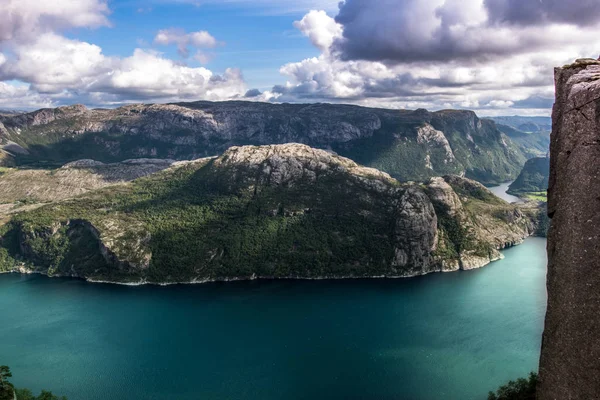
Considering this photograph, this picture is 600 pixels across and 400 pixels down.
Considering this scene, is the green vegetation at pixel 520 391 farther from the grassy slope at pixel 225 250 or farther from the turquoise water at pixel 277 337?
the grassy slope at pixel 225 250

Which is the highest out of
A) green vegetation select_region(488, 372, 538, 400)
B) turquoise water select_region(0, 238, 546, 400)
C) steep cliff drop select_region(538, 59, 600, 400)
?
steep cliff drop select_region(538, 59, 600, 400)

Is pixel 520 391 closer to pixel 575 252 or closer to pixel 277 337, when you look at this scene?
pixel 575 252

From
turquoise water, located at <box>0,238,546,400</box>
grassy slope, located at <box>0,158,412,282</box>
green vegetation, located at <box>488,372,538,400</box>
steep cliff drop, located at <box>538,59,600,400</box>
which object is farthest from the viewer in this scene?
grassy slope, located at <box>0,158,412,282</box>

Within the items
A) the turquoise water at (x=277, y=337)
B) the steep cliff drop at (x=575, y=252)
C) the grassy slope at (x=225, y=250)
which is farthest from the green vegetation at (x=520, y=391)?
the grassy slope at (x=225, y=250)

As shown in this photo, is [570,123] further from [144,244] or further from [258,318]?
[144,244]

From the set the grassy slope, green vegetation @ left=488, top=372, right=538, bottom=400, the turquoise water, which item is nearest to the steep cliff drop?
green vegetation @ left=488, top=372, right=538, bottom=400

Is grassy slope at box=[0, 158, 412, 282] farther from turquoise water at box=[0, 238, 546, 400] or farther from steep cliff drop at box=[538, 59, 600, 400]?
steep cliff drop at box=[538, 59, 600, 400]
